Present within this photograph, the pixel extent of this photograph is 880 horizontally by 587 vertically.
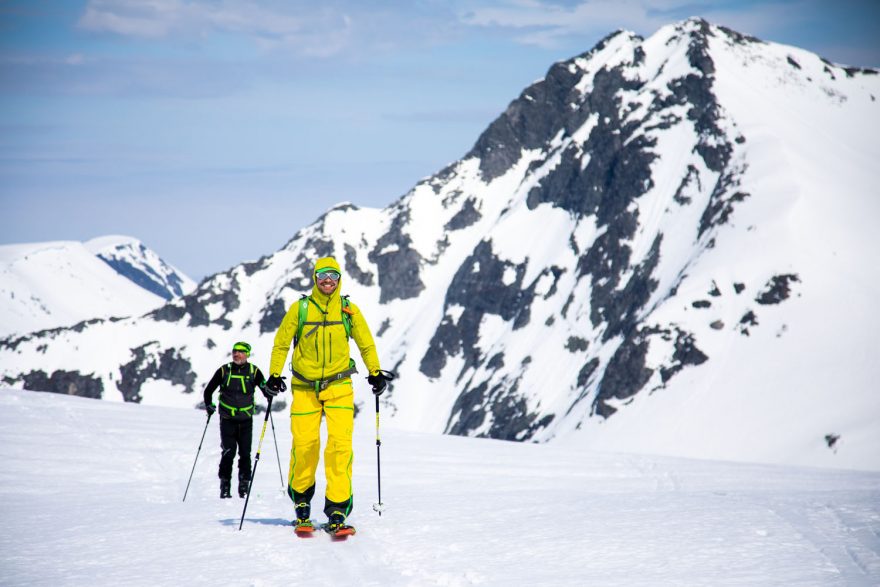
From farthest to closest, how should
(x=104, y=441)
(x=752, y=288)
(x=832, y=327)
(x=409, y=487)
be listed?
(x=752, y=288) → (x=832, y=327) → (x=104, y=441) → (x=409, y=487)

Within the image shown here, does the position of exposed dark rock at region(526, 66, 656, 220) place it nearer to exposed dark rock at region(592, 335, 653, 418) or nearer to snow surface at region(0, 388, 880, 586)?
exposed dark rock at region(592, 335, 653, 418)

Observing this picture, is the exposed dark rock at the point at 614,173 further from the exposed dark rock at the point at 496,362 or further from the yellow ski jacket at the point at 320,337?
the yellow ski jacket at the point at 320,337

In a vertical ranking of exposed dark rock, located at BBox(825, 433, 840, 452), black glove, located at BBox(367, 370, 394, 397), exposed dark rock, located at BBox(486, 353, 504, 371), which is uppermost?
Answer: black glove, located at BBox(367, 370, 394, 397)

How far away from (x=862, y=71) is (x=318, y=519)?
21203cm

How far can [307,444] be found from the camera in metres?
10.2

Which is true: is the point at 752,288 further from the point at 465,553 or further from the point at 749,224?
the point at 465,553

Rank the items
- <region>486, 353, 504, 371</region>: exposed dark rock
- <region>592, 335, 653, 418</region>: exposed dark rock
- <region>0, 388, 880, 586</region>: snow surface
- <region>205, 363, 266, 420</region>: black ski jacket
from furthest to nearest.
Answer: <region>486, 353, 504, 371</region>: exposed dark rock → <region>592, 335, 653, 418</region>: exposed dark rock → <region>205, 363, 266, 420</region>: black ski jacket → <region>0, 388, 880, 586</region>: snow surface

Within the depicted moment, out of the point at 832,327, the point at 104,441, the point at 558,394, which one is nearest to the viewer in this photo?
the point at 104,441

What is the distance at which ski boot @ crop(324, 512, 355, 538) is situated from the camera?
31.0 ft

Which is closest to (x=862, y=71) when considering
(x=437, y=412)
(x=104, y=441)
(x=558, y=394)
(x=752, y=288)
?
(x=752, y=288)

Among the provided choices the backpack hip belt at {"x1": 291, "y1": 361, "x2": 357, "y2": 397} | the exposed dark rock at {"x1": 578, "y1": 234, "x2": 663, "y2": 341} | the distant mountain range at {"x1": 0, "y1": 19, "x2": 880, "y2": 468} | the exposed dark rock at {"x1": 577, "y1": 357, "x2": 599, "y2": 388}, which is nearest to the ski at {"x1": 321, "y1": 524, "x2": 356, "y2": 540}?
the backpack hip belt at {"x1": 291, "y1": 361, "x2": 357, "y2": 397}

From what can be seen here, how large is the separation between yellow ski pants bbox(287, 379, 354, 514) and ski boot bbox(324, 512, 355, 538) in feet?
1.21

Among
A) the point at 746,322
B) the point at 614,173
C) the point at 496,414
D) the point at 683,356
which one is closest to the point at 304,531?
the point at 683,356

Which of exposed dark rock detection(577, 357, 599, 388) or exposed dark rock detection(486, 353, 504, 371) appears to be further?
exposed dark rock detection(486, 353, 504, 371)
